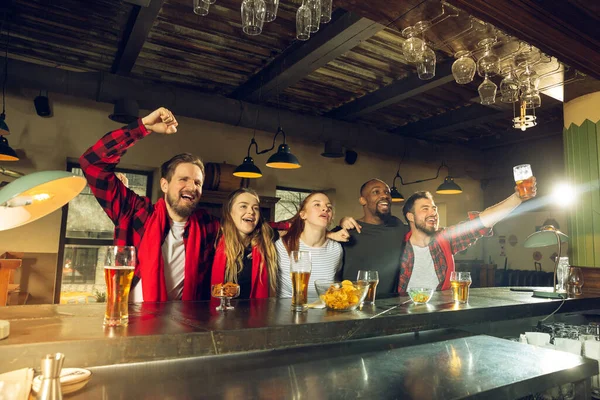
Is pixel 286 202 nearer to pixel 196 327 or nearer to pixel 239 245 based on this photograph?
pixel 239 245

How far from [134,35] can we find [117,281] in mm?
3345

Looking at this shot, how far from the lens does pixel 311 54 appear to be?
421 centimetres

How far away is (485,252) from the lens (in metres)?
8.96

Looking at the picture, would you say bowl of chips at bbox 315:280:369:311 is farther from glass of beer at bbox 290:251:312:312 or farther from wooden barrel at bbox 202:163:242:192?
wooden barrel at bbox 202:163:242:192

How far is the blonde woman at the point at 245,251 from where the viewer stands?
7.77 ft

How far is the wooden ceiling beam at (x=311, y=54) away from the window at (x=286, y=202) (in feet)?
6.17

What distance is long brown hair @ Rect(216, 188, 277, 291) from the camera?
2.37 meters

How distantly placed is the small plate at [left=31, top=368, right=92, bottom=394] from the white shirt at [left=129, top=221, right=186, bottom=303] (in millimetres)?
1347

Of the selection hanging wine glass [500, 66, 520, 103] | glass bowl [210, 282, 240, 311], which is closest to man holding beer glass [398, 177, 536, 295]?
hanging wine glass [500, 66, 520, 103]

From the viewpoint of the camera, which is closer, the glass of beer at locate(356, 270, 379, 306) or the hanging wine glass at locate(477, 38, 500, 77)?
the glass of beer at locate(356, 270, 379, 306)

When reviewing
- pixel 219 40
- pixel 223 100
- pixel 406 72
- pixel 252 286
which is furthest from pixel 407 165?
pixel 252 286

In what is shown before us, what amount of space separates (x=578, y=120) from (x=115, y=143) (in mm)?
3624

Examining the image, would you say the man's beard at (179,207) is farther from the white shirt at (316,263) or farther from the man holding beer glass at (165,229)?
the white shirt at (316,263)

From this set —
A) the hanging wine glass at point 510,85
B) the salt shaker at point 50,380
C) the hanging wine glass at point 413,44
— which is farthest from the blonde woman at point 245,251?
the hanging wine glass at point 510,85
